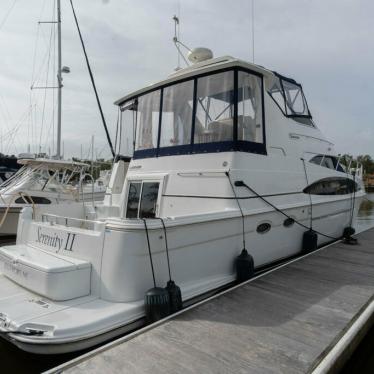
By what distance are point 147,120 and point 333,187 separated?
4108mm

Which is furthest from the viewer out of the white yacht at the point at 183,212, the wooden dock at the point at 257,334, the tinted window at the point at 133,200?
the tinted window at the point at 133,200

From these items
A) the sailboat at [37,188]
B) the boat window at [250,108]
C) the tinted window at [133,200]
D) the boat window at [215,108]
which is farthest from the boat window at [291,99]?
the sailboat at [37,188]

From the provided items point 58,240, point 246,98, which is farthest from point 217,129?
point 58,240

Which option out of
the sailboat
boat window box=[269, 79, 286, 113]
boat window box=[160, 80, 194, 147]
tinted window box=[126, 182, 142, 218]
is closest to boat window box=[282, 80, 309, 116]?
boat window box=[269, 79, 286, 113]

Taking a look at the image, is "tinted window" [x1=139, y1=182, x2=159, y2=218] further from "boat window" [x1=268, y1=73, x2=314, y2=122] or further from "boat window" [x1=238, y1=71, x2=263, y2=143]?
"boat window" [x1=268, y1=73, x2=314, y2=122]

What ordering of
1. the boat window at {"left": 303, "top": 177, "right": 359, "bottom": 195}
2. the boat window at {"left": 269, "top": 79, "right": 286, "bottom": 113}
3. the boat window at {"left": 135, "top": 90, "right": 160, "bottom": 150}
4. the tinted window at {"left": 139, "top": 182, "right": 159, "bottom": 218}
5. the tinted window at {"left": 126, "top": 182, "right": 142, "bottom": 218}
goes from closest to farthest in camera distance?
the tinted window at {"left": 139, "top": 182, "right": 159, "bottom": 218} → the tinted window at {"left": 126, "top": 182, "right": 142, "bottom": 218} → the boat window at {"left": 135, "top": 90, "right": 160, "bottom": 150} → the boat window at {"left": 269, "top": 79, "right": 286, "bottom": 113} → the boat window at {"left": 303, "top": 177, "right": 359, "bottom": 195}

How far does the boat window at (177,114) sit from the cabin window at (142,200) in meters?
0.75

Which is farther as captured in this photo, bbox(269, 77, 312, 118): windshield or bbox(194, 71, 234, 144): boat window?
bbox(269, 77, 312, 118): windshield

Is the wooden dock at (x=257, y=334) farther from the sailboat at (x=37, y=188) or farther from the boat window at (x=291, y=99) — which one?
the sailboat at (x=37, y=188)

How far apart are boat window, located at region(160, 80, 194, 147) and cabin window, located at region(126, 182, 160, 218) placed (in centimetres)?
75

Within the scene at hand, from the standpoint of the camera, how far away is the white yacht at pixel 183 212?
10.7 ft

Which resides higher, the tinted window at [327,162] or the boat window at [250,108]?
the boat window at [250,108]

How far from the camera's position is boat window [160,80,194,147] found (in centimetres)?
510

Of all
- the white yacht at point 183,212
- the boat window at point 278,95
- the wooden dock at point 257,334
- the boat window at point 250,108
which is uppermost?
the boat window at point 278,95
